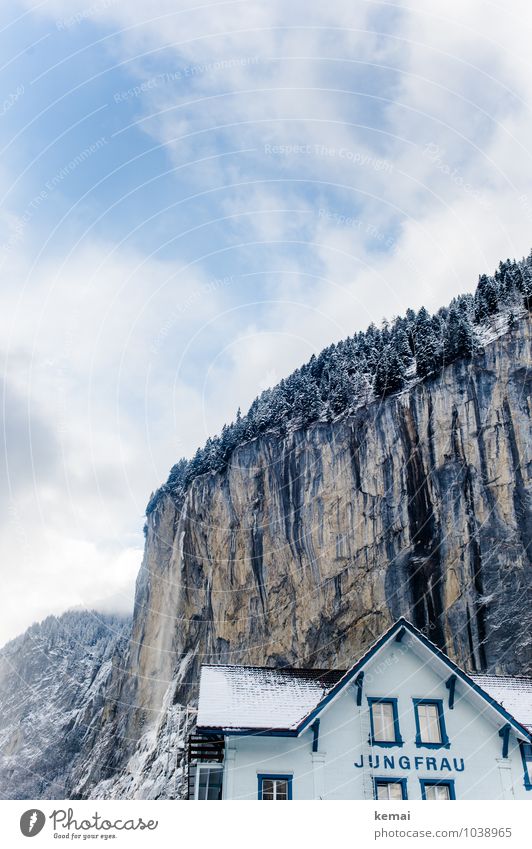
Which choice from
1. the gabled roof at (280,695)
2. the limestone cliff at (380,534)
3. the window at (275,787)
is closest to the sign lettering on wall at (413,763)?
the gabled roof at (280,695)

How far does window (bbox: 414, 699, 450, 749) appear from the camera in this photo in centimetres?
2114

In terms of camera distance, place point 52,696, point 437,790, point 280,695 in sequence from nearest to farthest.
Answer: point 437,790, point 280,695, point 52,696

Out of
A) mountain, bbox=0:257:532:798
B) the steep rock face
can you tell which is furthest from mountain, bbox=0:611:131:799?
the steep rock face

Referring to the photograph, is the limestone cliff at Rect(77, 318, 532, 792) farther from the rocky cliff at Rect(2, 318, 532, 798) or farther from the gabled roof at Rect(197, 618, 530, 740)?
the gabled roof at Rect(197, 618, 530, 740)

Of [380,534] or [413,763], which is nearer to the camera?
[413,763]

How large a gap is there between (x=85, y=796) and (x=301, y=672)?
48.4 m

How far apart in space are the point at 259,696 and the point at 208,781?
2737 millimetres

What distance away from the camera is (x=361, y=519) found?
154 ft

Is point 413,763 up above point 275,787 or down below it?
above
